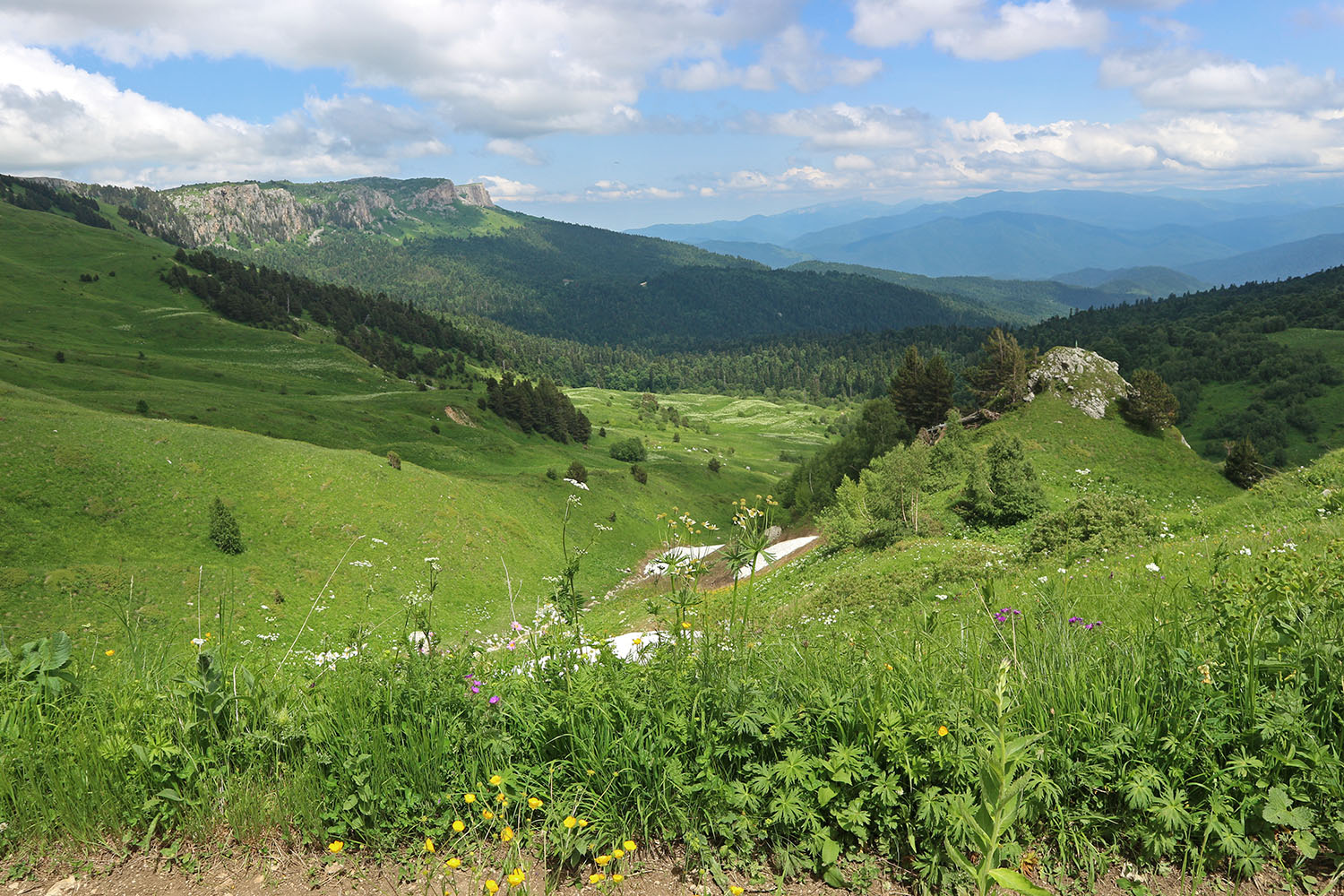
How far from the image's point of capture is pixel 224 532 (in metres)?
38.7

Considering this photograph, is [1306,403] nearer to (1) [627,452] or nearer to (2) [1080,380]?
(2) [1080,380]

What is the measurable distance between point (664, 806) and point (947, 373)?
6544cm

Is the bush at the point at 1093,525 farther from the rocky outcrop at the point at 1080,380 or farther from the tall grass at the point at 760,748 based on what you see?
the rocky outcrop at the point at 1080,380

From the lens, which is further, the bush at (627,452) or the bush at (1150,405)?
the bush at (627,452)

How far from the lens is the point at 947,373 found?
2467 inches

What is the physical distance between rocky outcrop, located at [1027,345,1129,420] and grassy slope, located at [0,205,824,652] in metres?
38.8

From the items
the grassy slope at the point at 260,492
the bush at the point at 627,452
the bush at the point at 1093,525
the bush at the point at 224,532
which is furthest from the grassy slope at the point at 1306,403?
the bush at the point at 224,532

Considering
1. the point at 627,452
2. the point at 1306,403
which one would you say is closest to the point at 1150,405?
the point at 627,452

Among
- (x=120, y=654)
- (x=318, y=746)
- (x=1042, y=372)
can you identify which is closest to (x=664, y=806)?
(x=318, y=746)

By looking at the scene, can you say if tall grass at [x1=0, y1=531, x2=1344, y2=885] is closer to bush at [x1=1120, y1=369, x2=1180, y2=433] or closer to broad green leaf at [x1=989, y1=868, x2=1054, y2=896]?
broad green leaf at [x1=989, y1=868, x2=1054, y2=896]

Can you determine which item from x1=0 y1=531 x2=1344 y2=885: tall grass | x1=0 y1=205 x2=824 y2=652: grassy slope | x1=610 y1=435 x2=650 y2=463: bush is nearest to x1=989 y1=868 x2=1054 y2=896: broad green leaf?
x1=0 y1=531 x2=1344 y2=885: tall grass

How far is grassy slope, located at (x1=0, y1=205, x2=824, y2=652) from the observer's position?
33281 mm

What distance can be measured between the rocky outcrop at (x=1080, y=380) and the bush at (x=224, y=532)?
61.0 metres

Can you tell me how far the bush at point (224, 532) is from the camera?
38.6 meters
